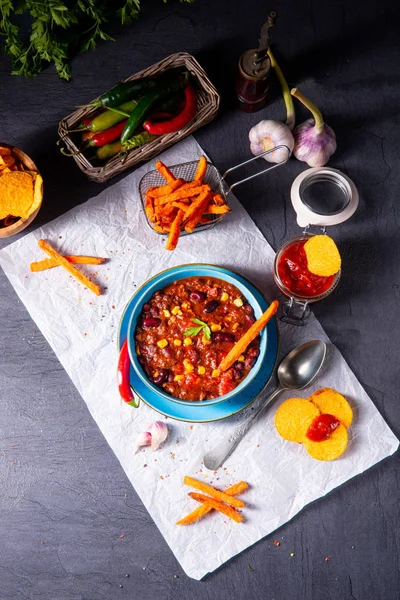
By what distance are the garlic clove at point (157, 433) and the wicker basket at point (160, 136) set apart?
4.84 feet

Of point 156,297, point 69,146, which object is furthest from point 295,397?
point 69,146

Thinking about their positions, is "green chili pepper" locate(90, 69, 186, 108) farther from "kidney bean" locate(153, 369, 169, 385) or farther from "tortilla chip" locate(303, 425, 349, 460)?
"tortilla chip" locate(303, 425, 349, 460)

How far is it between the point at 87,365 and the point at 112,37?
206cm

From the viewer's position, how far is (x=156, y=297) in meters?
3.87

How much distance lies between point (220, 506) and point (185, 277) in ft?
4.35

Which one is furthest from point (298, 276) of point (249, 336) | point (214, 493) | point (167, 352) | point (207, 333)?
point (214, 493)

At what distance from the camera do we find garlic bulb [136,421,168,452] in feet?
12.8

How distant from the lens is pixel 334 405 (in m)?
3.97

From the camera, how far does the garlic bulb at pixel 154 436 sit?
3.89 m

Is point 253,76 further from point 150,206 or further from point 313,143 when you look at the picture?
point 150,206

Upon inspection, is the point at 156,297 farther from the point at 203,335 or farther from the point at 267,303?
the point at 267,303

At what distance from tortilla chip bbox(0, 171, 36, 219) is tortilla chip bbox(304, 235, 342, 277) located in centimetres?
160

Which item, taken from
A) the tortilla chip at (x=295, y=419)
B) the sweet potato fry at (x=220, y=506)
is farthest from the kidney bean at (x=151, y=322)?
the sweet potato fry at (x=220, y=506)

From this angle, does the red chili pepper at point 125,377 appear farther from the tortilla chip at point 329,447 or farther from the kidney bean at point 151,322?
the tortilla chip at point 329,447
